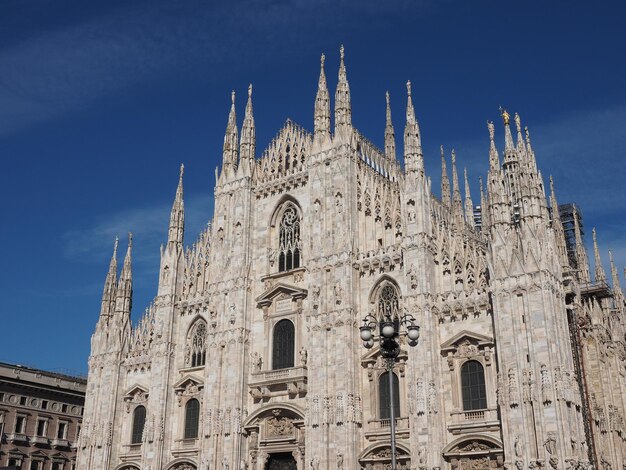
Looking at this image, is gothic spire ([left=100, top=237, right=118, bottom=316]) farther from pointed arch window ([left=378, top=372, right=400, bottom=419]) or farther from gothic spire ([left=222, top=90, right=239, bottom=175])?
pointed arch window ([left=378, top=372, right=400, bottom=419])

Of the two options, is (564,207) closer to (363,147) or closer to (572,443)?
(363,147)

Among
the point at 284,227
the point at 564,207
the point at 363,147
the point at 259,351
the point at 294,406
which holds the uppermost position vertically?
the point at 564,207

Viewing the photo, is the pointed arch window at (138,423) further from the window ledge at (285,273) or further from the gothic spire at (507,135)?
the gothic spire at (507,135)

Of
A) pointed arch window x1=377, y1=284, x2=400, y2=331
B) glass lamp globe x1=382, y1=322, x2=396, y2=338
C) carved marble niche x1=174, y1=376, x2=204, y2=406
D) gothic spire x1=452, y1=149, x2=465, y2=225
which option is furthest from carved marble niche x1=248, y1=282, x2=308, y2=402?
glass lamp globe x1=382, y1=322, x2=396, y2=338

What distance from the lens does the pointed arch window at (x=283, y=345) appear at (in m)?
42.4

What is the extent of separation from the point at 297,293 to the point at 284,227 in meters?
5.34

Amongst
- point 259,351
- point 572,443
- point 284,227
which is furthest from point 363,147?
point 572,443

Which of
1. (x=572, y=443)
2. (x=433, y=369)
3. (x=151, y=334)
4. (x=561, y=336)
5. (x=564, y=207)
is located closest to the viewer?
(x=572, y=443)

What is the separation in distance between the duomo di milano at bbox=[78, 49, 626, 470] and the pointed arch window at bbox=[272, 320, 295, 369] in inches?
4.0

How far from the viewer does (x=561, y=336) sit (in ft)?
110

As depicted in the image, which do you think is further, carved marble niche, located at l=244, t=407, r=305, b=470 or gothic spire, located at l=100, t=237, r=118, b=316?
gothic spire, located at l=100, t=237, r=118, b=316

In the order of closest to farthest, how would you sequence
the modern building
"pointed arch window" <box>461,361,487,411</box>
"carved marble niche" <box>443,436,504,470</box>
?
"carved marble niche" <box>443,436,504,470</box>
"pointed arch window" <box>461,361,487,411</box>
the modern building

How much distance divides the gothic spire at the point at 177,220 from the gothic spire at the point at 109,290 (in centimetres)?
550

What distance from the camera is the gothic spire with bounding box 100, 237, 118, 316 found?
51.5 meters
